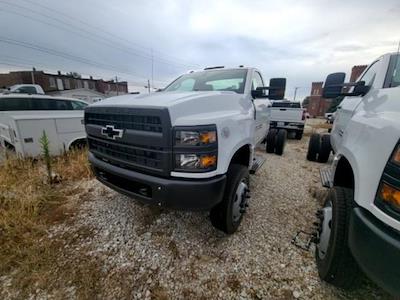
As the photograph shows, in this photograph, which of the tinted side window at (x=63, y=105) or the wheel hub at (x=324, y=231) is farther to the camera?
the tinted side window at (x=63, y=105)

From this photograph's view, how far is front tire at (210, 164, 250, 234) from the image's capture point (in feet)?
7.11

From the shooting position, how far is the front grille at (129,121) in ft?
5.72

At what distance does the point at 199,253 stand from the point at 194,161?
1.15m

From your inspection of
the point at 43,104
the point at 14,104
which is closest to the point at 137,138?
the point at 43,104

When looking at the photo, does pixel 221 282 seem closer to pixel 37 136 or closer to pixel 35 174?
pixel 35 174

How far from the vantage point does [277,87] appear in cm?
287

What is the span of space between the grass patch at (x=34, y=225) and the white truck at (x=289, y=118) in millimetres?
8211

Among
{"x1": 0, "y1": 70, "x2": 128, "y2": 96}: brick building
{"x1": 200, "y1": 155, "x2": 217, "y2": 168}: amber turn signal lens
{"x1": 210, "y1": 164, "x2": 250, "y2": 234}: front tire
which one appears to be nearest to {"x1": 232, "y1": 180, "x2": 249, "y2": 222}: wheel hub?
{"x1": 210, "y1": 164, "x2": 250, "y2": 234}: front tire

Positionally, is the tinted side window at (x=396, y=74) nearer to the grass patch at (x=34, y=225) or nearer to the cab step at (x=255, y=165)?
the cab step at (x=255, y=165)

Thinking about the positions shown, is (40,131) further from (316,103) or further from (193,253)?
(316,103)

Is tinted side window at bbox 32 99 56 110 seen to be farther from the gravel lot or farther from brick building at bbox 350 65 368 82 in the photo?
brick building at bbox 350 65 368 82

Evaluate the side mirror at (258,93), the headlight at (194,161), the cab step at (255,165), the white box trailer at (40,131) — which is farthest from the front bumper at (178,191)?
the white box trailer at (40,131)

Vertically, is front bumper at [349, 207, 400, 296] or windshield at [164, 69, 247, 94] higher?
windshield at [164, 69, 247, 94]

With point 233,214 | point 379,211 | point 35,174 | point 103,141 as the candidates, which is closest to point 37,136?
point 35,174
